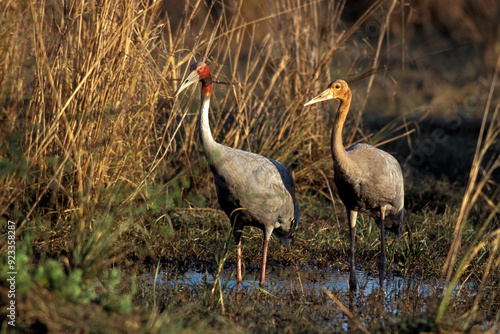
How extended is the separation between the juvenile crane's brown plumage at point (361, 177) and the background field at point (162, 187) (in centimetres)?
37

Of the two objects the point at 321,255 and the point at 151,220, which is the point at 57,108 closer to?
the point at 151,220

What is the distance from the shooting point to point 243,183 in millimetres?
4512

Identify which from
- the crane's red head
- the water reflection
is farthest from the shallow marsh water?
the crane's red head

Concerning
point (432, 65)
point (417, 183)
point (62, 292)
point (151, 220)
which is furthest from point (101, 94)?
point (432, 65)

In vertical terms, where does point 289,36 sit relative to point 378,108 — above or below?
above

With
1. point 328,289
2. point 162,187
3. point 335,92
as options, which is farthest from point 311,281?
point 162,187

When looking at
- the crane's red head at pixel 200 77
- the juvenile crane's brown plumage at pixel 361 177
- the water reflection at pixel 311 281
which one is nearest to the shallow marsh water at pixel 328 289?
the water reflection at pixel 311 281

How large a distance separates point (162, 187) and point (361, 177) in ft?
5.28

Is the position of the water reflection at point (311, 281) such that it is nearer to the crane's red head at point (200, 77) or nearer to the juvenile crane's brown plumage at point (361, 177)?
the juvenile crane's brown plumage at point (361, 177)

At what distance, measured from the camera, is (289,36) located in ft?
21.1

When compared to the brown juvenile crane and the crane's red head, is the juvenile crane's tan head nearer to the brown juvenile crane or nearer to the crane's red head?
the brown juvenile crane

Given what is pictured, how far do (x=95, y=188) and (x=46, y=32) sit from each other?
50.9 inches

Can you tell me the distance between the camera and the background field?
350cm

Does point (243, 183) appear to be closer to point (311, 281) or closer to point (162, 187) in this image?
point (162, 187)
